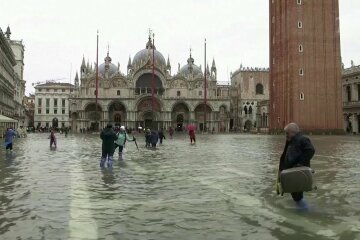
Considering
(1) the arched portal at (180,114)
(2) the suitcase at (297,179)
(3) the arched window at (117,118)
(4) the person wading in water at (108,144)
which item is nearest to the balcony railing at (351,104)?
(1) the arched portal at (180,114)

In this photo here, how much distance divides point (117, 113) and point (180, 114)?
12.0m

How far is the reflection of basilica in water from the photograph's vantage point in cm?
8019

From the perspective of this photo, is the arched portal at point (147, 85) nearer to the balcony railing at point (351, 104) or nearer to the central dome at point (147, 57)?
the central dome at point (147, 57)

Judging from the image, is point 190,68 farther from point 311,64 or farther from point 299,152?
point 299,152

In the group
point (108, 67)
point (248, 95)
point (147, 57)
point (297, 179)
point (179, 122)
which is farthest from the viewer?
point (248, 95)

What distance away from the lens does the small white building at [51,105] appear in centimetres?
11519

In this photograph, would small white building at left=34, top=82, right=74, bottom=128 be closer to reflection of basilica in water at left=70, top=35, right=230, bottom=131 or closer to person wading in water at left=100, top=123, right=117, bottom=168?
reflection of basilica in water at left=70, top=35, right=230, bottom=131

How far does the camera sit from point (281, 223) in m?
6.38

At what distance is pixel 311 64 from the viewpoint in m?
55.8

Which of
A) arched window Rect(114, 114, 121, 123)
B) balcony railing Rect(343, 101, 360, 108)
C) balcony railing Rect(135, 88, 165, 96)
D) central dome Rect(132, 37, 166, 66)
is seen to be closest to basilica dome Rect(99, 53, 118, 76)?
central dome Rect(132, 37, 166, 66)

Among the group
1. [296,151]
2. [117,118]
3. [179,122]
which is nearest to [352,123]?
[179,122]

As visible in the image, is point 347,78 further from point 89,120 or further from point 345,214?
point 345,214

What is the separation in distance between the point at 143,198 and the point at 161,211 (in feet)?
4.20

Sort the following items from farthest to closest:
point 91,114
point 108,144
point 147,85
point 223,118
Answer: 1. point 223,118
2. point 147,85
3. point 91,114
4. point 108,144
